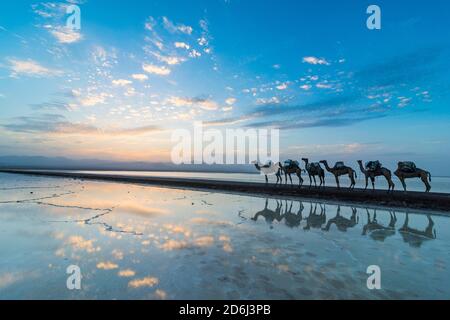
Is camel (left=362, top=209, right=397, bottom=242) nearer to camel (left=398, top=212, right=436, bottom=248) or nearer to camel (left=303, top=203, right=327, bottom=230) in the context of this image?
camel (left=398, top=212, right=436, bottom=248)

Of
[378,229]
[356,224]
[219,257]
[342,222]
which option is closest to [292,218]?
[342,222]

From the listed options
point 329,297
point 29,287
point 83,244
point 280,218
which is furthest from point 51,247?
point 280,218

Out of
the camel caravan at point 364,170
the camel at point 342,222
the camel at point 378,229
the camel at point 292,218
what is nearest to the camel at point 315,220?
the camel at point 342,222

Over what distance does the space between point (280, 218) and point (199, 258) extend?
6512 mm

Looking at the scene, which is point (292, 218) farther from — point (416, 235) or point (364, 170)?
point (364, 170)

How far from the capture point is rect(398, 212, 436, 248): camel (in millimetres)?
7738

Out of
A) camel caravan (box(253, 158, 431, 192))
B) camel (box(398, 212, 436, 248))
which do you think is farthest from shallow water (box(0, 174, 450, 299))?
camel caravan (box(253, 158, 431, 192))

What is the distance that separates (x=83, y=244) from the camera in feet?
22.9

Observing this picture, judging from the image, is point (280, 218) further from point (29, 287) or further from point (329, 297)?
point (29, 287)

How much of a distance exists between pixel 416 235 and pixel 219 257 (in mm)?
7546

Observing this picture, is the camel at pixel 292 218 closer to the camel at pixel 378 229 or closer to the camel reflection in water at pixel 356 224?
the camel reflection in water at pixel 356 224

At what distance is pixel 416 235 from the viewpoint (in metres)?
8.62

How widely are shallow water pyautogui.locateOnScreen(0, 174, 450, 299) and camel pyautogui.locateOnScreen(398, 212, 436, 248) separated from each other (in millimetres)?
36

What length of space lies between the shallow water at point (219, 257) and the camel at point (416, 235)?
0.04m
